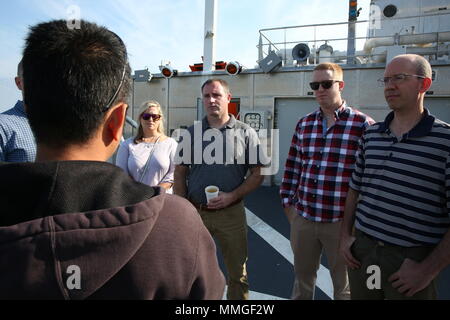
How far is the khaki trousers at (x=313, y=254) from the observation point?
2617mm

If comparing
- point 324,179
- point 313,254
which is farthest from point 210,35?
point 313,254

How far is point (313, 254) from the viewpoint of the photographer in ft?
9.00

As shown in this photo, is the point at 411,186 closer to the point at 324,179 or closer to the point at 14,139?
the point at 324,179

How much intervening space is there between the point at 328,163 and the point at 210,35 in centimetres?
934

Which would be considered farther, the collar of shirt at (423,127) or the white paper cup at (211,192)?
the white paper cup at (211,192)

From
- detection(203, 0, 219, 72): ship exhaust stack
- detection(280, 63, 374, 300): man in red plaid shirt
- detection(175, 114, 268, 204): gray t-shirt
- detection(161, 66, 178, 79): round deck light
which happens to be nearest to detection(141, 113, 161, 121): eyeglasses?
detection(175, 114, 268, 204): gray t-shirt

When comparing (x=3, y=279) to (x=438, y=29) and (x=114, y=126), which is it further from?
(x=438, y=29)

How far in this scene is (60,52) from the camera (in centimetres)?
83

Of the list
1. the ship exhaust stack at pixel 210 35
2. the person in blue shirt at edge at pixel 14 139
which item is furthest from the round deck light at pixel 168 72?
the person in blue shirt at edge at pixel 14 139

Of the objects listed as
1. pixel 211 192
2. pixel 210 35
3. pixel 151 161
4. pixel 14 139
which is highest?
pixel 210 35

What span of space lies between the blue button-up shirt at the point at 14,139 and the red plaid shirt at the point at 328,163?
7.32 ft
